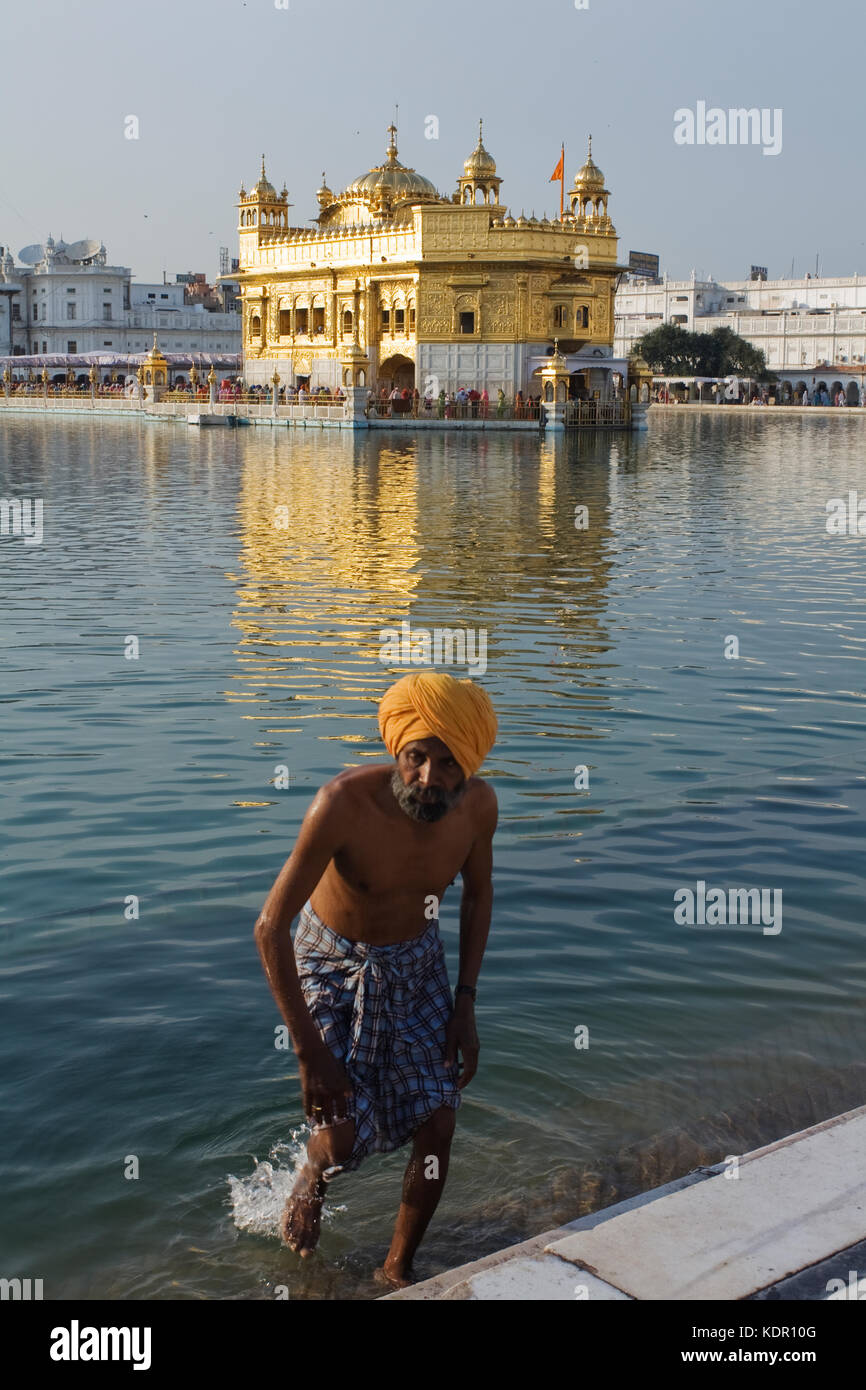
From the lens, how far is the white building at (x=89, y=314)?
97875 millimetres

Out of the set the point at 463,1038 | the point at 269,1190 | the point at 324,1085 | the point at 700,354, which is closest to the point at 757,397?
the point at 700,354

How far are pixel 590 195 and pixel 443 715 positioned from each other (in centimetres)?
5601

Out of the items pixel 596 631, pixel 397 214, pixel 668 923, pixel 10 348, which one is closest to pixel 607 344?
pixel 397 214

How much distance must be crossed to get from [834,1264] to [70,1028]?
9.17 feet

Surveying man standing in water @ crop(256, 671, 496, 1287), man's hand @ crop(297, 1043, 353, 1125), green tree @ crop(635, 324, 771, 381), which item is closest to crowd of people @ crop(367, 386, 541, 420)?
green tree @ crop(635, 324, 771, 381)

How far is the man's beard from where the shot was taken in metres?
3.29

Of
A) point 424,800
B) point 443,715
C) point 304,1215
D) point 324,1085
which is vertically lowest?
point 304,1215

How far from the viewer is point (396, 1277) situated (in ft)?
11.6

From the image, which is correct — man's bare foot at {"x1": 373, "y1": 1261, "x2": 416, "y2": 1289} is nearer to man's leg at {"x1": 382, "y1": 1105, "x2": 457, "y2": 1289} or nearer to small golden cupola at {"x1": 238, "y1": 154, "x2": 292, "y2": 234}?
man's leg at {"x1": 382, "y1": 1105, "x2": 457, "y2": 1289}

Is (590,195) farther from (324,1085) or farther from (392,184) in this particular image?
(324,1085)

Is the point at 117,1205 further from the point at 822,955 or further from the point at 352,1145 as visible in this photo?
the point at 822,955

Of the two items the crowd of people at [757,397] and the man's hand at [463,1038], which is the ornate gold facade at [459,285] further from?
the man's hand at [463,1038]

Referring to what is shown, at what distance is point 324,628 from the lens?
11.7m

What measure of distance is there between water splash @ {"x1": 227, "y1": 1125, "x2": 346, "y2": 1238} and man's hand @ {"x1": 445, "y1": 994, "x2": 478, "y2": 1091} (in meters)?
0.55
